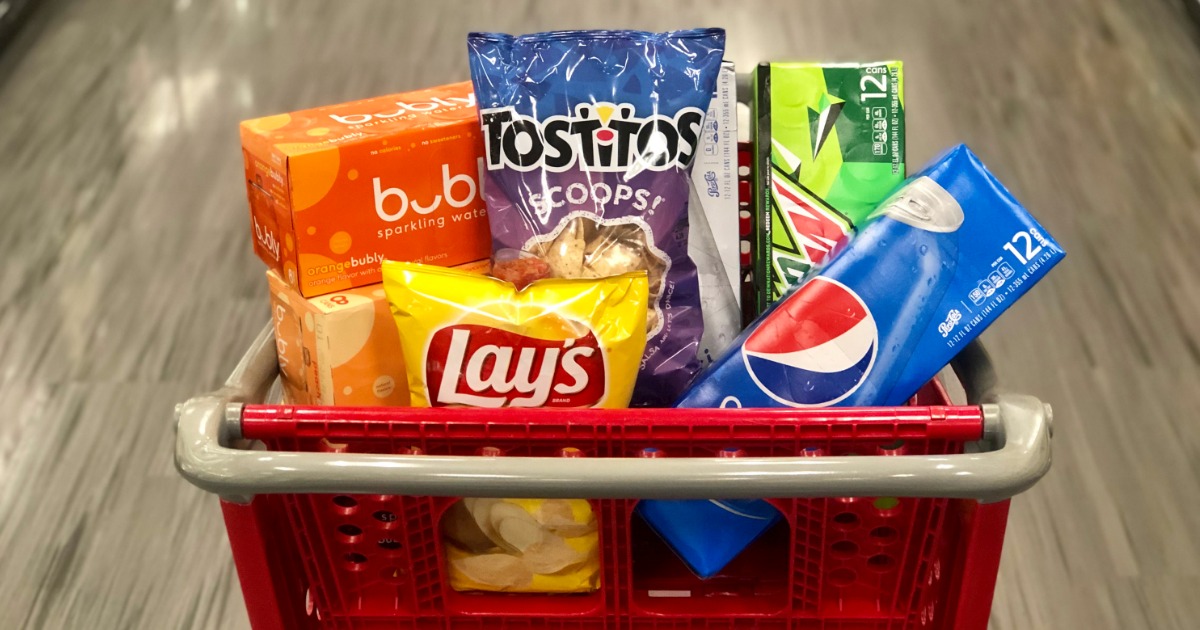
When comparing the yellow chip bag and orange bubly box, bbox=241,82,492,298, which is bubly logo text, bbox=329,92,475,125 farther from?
the yellow chip bag

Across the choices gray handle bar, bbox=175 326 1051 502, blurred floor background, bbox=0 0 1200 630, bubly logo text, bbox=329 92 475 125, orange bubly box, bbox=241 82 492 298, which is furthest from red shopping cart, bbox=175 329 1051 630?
blurred floor background, bbox=0 0 1200 630

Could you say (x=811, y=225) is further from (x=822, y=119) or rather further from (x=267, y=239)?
(x=267, y=239)

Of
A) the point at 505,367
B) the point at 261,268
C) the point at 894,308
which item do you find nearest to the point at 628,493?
the point at 505,367

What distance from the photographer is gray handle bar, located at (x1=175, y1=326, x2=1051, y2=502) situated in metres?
0.81

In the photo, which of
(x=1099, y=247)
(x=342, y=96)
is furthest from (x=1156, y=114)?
(x=342, y=96)

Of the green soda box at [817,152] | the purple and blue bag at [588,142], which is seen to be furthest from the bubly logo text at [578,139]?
the green soda box at [817,152]

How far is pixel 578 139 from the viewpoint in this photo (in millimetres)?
1081

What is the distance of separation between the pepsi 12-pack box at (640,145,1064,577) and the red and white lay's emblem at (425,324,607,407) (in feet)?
0.44

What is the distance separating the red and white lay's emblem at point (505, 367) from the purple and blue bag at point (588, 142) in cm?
15

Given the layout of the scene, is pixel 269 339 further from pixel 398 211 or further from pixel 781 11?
pixel 781 11

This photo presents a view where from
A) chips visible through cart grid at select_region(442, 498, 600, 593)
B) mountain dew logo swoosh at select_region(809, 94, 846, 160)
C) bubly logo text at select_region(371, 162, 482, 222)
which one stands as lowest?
chips visible through cart grid at select_region(442, 498, 600, 593)

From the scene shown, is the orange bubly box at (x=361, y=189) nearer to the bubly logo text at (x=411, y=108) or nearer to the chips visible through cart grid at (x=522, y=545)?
the bubly logo text at (x=411, y=108)

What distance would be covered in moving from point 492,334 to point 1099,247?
1840 millimetres

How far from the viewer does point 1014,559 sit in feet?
5.71
